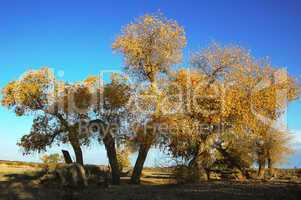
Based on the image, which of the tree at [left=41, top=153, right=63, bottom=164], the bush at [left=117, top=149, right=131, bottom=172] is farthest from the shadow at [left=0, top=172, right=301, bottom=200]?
the tree at [left=41, top=153, right=63, bottom=164]

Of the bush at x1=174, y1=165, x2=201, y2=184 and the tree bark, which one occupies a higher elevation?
the tree bark

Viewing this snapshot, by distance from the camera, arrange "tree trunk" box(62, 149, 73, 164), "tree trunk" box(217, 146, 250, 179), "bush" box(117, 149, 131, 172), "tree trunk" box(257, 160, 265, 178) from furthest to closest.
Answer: "bush" box(117, 149, 131, 172) < "tree trunk" box(257, 160, 265, 178) < "tree trunk" box(217, 146, 250, 179) < "tree trunk" box(62, 149, 73, 164)

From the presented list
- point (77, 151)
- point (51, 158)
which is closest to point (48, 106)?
point (77, 151)

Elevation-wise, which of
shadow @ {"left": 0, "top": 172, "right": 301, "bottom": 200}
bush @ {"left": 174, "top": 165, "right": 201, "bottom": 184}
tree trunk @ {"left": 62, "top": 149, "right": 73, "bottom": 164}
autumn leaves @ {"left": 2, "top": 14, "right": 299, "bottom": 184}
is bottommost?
shadow @ {"left": 0, "top": 172, "right": 301, "bottom": 200}

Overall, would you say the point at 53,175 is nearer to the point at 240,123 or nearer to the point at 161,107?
the point at 161,107

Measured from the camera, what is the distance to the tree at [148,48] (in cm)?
3762

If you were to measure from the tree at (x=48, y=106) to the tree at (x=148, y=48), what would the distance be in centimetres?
658

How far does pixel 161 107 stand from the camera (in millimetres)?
33844

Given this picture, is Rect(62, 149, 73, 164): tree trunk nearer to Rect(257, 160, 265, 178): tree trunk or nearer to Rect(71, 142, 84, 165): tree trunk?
Rect(71, 142, 84, 165): tree trunk

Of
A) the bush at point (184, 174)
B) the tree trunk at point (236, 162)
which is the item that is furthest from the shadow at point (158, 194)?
the tree trunk at point (236, 162)

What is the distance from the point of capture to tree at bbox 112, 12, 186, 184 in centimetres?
3762

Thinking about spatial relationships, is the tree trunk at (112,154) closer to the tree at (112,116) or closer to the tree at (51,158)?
the tree at (112,116)

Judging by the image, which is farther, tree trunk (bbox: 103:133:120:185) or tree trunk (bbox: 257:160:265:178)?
tree trunk (bbox: 257:160:265:178)

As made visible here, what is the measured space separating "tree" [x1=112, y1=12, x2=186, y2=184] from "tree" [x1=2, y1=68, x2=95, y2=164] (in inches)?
259
